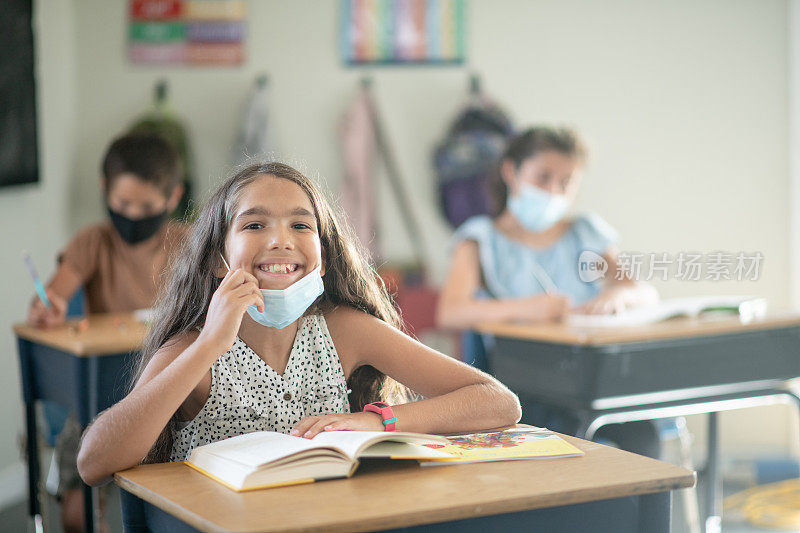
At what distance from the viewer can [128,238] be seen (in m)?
3.08

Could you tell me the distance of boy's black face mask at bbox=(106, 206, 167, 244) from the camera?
3035 mm

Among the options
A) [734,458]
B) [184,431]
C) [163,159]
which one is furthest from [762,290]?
[184,431]

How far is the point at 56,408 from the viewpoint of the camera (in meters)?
2.94

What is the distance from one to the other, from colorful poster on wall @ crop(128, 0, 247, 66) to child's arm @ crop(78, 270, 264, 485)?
2.79 meters

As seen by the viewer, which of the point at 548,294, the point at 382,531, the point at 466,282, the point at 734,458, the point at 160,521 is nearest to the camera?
the point at 382,531

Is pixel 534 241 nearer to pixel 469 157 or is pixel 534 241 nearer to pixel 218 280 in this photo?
pixel 469 157

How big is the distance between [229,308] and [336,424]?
0.24 metres

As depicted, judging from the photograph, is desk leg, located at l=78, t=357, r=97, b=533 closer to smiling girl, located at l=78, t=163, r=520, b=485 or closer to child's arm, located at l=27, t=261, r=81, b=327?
child's arm, located at l=27, t=261, r=81, b=327

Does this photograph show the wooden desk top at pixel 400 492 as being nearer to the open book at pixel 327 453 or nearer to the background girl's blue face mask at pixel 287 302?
the open book at pixel 327 453

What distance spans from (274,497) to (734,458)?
3.41 meters

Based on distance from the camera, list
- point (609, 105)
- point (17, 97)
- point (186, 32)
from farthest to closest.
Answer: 1. point (609, 105)
2. point (186, 32)
3. point (17, 97)

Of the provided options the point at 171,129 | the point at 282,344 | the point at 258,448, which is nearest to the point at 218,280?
the point at 282,344

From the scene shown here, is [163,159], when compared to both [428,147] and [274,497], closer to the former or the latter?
[428,147]

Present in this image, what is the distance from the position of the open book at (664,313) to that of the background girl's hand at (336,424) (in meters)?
1.28
